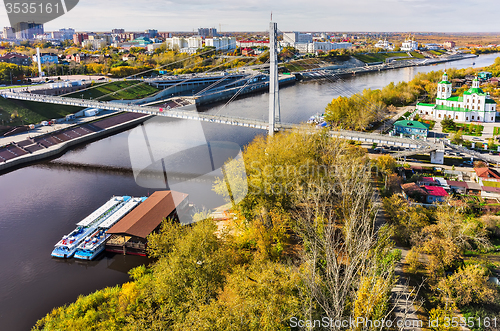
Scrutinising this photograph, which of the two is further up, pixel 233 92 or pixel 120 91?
pixel 120 91

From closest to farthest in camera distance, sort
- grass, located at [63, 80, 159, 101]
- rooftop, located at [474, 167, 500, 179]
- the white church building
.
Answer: rooftop, located at [474, 167, 500, 179], the white church building, grass, located at [63, 80, 159, 101]

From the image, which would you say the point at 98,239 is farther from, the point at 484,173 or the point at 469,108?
the point at 469,108

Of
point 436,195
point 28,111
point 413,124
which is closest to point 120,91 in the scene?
point 28,111

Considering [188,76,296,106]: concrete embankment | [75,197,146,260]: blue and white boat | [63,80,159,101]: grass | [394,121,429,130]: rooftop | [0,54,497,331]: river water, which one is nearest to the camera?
[0,54,497,331]: river water

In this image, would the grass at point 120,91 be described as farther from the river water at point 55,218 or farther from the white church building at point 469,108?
the white church building at point 469,108

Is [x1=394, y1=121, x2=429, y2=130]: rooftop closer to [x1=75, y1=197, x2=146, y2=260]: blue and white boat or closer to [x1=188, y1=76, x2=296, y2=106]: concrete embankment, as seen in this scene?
[x1=188, y1=76, x2=296, y2=106]: concrete embankment

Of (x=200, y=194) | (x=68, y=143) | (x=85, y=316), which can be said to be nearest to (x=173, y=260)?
(x=85, y=316)

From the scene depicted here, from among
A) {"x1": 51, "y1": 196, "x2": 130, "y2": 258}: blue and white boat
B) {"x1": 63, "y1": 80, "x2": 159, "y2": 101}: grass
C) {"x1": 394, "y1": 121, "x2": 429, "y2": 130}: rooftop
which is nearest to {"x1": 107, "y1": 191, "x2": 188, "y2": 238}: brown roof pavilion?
{"x1": 51, "y1": 196, "x2": 130, "y2": 258}: blue and white boat

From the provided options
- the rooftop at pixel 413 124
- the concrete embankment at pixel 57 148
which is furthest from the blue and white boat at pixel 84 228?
the rooftop at pixel 413 124
